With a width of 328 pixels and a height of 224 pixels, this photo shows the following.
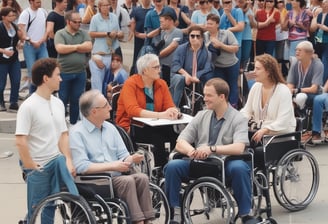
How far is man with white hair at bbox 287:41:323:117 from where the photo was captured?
34.0 ft

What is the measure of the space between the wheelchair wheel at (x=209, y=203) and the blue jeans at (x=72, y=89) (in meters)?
4.09

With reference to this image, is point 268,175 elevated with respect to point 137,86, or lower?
lower

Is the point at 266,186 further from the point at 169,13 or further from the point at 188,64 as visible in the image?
the point at 169,13

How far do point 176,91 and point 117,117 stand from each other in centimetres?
263

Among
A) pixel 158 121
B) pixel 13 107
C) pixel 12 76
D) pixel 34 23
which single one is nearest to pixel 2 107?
pixel 13 107

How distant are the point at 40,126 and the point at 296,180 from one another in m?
2.74

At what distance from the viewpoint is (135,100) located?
8.38m

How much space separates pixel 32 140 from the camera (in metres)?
6.47

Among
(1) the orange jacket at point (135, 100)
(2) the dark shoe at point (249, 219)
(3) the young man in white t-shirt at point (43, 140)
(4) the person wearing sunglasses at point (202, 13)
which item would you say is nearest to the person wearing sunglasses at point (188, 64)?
(4) the person wearing sunglasses at point (202, 13)

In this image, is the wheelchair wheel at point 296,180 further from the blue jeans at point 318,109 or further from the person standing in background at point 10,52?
the person standing in background at point 10,52

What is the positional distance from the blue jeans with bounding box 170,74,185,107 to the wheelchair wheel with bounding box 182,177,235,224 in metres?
3.41

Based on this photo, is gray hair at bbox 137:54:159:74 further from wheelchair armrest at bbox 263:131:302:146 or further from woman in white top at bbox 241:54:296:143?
wheelchair armrest at bbox 263:131:302:146

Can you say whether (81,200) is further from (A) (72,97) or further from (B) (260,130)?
(A) (72,97)

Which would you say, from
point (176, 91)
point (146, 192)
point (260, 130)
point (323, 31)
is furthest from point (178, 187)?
point (323, 31)
